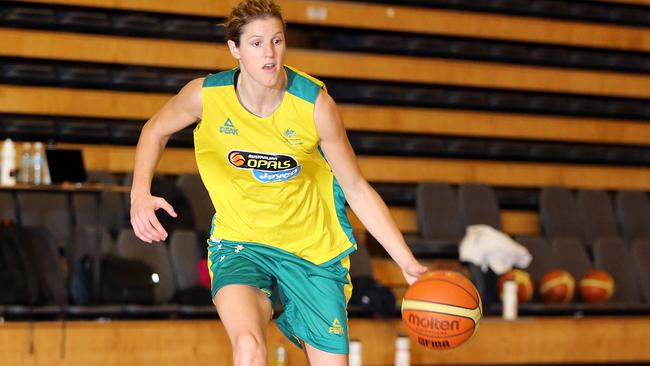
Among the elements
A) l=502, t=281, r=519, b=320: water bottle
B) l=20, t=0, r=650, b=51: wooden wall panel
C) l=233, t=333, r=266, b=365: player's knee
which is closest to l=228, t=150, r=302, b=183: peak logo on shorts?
l=233, t=333, r=266, b=365: player's knee

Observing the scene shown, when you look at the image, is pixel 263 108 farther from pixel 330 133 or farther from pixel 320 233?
pixel 320 233

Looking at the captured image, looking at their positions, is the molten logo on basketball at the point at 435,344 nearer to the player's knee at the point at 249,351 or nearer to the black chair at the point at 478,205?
the player's knee at the point at 249,351

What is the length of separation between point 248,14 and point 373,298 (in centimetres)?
386

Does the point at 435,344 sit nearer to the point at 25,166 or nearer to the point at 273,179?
the point at 273,179

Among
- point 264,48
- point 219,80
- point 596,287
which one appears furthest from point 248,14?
point 596,287

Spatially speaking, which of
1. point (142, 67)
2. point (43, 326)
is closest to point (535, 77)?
point (142, 67)

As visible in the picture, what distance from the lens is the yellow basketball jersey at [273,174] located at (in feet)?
12.5

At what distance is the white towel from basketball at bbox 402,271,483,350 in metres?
3.94

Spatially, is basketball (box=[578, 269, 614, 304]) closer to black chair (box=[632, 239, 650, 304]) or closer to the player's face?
black chair (box=[632, 239, 650, 304])

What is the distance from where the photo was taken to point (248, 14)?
363 cm

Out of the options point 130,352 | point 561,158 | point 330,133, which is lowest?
point 130,352

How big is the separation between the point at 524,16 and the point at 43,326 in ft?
18.9

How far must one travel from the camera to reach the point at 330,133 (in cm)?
Answer: 379

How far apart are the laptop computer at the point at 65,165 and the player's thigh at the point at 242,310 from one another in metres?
3.46
